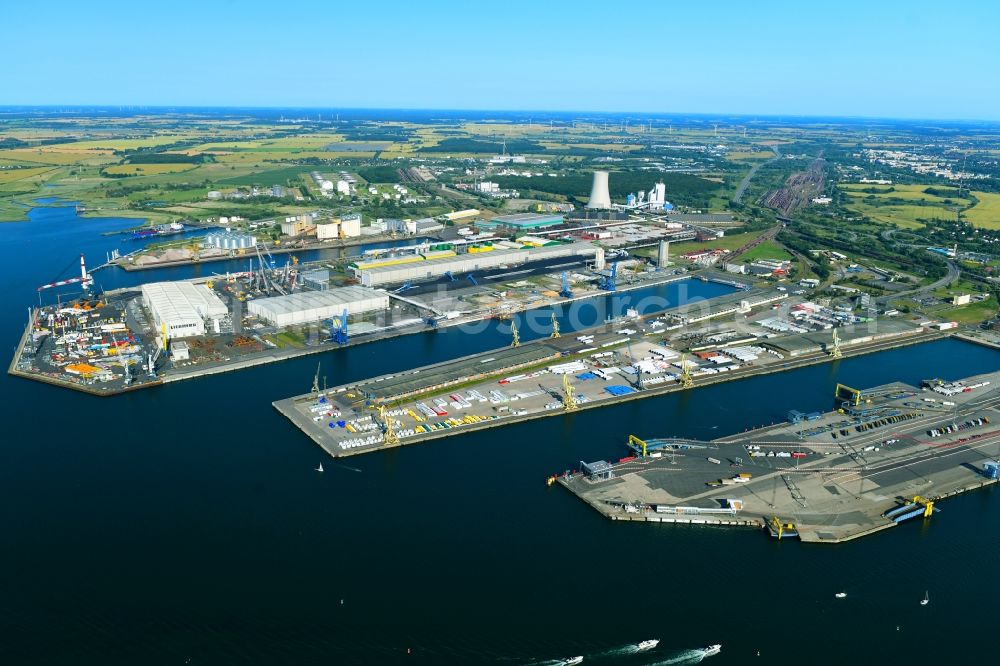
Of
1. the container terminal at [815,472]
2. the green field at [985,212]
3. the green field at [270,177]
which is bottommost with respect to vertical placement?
the container terminal at [815,472]

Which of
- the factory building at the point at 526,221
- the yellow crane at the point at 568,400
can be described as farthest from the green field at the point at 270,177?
the yellow crane at the point at 568,400

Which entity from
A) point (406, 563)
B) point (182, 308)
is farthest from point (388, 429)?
point (182, 308)

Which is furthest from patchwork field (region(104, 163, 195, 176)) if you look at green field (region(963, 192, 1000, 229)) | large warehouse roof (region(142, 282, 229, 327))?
green field (region(963, 192, 1000, 229))

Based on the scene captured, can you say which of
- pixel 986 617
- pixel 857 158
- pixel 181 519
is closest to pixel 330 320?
pixel 181 519

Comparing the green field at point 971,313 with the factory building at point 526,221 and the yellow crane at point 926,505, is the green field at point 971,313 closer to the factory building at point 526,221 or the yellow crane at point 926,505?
the yellow crane at point 926,505

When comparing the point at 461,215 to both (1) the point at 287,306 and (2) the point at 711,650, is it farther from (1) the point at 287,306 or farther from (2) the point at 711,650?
(2) the point at 711,650

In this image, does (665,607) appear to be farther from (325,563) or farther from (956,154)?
(956,154)
